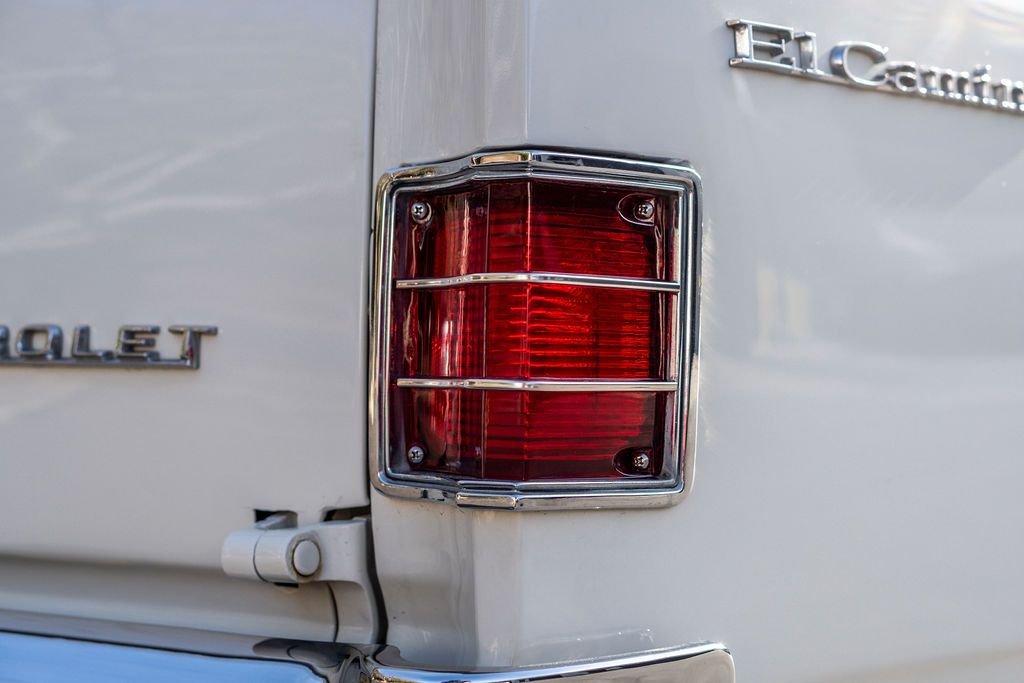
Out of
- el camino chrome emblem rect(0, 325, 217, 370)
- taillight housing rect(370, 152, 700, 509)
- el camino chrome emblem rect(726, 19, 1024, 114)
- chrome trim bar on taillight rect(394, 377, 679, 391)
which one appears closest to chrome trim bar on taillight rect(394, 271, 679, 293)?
taillight housing rect(370, 152, 700, 509)

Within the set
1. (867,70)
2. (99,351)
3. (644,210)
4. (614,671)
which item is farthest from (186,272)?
(867,70)

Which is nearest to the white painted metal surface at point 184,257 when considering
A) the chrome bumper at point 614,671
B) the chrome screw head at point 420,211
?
the chrome screw head at point 420,211

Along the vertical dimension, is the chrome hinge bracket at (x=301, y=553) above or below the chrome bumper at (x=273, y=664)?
above

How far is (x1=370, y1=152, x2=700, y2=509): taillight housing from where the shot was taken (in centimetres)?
127

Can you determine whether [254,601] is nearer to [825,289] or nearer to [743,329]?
[743,329]

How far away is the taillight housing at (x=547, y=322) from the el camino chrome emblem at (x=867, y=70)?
0.19m

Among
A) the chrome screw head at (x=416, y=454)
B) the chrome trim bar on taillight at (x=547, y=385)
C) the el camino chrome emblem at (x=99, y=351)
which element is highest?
the el camino chrome emblem at (x=99, y=351)

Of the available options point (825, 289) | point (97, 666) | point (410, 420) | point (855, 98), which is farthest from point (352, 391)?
point (855, 98)

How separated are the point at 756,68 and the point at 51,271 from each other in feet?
3.46

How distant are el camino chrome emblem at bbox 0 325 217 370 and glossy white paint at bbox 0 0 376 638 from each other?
2 centimetres

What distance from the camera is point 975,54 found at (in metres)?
1.51

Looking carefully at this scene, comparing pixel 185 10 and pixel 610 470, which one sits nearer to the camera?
pixel 610 470

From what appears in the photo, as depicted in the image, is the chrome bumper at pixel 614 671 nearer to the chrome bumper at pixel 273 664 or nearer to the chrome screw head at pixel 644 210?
the chrome bumper at pixel 273 664

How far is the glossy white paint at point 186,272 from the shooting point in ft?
4.80
